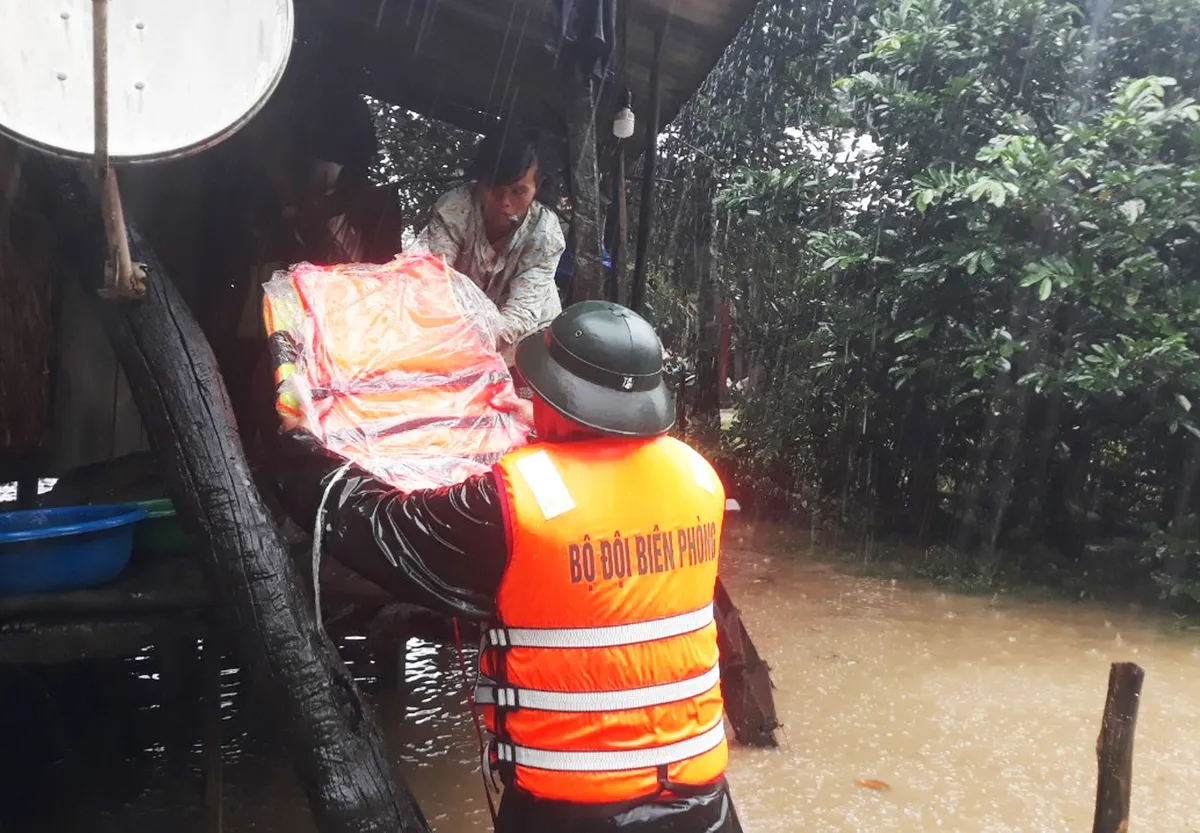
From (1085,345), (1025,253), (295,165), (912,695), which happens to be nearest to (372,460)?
(295,165)

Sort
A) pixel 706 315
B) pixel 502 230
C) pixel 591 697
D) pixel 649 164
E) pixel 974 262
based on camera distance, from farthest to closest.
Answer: pixel 706 315 → pixel 974 262 → pixel 649 164 → pixel 502 230 → pixel 591 697

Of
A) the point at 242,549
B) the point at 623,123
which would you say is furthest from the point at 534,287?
the point at 242,549

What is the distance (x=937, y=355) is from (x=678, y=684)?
24.3 feet

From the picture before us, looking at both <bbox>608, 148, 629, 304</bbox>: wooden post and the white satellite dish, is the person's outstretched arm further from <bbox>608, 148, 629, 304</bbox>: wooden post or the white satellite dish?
the white satellite dish

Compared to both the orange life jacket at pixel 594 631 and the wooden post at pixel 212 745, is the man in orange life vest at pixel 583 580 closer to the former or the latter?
the orange life jacket at pixel 594 631

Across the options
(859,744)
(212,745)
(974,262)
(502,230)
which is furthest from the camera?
(974,262)

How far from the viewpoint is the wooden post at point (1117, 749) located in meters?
2.80

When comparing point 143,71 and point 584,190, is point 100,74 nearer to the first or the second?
point 143,71

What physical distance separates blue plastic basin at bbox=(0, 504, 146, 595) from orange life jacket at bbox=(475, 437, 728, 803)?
155 centimetres

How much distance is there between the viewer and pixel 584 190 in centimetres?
462

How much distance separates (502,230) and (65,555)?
2.32 meters

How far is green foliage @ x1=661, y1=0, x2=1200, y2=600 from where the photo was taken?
7059 millimetres

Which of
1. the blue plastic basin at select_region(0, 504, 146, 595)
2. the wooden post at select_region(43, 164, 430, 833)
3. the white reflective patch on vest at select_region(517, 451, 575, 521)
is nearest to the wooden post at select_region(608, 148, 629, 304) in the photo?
the wooden post at select_region(43, 164, 430, 833)

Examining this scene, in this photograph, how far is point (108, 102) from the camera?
1.96 meters
